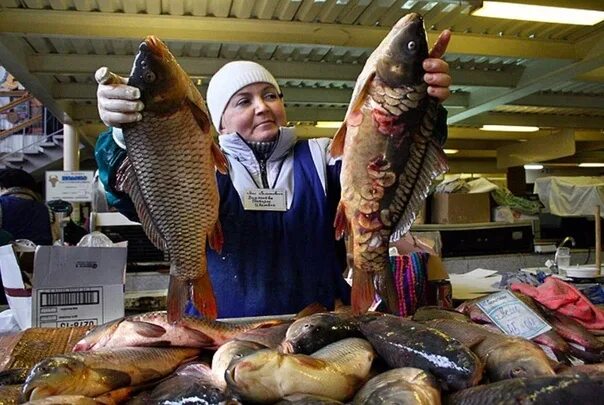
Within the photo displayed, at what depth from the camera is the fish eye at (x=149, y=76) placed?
57.2 inches

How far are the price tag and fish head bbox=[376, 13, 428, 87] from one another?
2.49ft

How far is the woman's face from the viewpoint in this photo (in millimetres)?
2309

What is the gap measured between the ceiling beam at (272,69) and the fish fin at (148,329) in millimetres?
5751

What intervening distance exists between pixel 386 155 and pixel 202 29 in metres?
4.51

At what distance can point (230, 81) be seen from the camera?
95.5 inches

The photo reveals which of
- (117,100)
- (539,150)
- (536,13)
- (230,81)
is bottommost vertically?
(117,100)

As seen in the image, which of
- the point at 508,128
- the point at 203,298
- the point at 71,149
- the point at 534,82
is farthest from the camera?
the point at 508,128

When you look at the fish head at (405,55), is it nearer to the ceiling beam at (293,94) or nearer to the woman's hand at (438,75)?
the woman's hand at (438,75)

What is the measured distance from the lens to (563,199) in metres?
10.6

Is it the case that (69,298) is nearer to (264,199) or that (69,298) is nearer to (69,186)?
(264,199)

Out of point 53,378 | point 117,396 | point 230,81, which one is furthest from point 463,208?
point 53,378

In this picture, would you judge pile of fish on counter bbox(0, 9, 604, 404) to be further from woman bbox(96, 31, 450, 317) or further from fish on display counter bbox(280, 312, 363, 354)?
woman bbox(96, 31, 450, 317)

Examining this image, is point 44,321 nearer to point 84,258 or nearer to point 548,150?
point 84,258

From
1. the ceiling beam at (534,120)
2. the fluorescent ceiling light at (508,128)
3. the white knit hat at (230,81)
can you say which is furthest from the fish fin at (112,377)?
the fluorescent ceiling light at (508,128)
